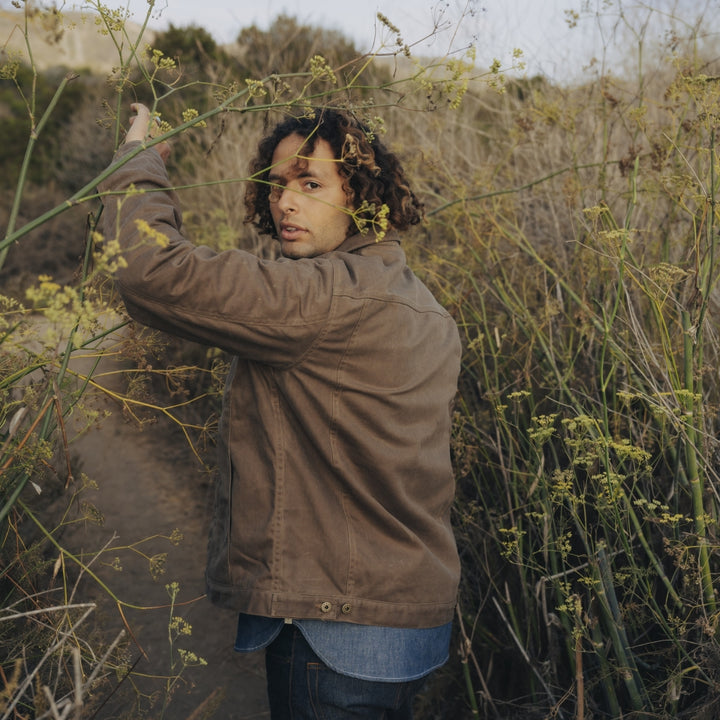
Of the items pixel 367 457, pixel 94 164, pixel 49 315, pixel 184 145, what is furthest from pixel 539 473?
pixel 94 164

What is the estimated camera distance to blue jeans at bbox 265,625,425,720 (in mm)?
1646

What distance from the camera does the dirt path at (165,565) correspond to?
10.3 feet

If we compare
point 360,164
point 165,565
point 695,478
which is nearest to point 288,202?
point 360,164

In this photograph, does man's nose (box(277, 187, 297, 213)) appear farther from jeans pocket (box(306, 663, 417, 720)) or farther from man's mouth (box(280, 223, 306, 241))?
jeans pocket (box(306, 663, 417, 720))

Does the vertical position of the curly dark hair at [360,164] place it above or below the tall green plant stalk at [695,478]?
above

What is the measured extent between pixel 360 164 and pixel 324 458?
2.50 ft

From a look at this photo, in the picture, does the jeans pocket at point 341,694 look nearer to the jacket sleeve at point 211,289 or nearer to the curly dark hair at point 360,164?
the jacket sleeve at point 211,289

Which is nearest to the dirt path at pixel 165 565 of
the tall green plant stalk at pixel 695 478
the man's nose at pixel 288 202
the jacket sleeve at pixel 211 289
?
the jacket sleeve at pixel 211 289

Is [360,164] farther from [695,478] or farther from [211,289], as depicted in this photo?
[695,478]

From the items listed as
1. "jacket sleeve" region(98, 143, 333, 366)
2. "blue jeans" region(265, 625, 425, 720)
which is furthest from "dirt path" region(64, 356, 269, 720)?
"jacket sleeve" region(98, 143, 333, 366)

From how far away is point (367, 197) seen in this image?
81.7 inches

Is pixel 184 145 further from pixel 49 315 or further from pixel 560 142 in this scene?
pixel 49 315

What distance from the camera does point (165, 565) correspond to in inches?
155

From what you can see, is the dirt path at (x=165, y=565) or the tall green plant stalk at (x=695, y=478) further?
the dirt path at (x=165, y=565)
